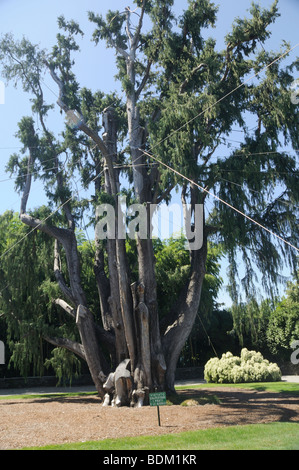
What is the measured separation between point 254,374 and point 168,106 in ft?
36.4

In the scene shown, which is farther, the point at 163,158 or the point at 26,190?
the point at 26,190

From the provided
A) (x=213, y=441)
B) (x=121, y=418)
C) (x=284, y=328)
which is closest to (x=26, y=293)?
(x=121, y=418)

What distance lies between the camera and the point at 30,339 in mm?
15141

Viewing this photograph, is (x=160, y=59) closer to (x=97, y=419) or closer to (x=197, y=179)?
(x=197, y=179)

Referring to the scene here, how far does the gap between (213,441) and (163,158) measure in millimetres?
6967

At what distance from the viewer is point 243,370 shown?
17812mm

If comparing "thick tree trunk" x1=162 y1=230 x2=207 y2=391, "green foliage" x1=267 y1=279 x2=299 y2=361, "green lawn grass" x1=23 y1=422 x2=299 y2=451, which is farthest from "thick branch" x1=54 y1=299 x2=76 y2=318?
"green foliage" x1=267 y1=279 x2=299 y2=361

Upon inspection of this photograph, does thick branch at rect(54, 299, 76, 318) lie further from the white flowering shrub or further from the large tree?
the white flowering shrub

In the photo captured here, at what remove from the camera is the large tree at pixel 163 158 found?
11695 mm

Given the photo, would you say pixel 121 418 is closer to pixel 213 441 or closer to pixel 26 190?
pixel 213 441

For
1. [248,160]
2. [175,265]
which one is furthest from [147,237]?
[175,265]

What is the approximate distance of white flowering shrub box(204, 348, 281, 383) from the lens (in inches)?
696

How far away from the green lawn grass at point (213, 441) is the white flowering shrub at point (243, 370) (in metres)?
10.3

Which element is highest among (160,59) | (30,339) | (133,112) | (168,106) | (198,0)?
(198,0)
